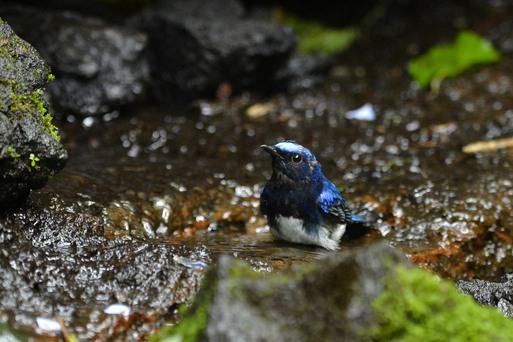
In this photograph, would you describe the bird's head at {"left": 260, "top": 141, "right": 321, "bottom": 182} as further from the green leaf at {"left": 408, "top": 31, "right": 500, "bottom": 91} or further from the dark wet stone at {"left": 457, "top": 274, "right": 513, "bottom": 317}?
the green leaf at {"left": 408, "top": 31, "right": 500, "bottom": 91}

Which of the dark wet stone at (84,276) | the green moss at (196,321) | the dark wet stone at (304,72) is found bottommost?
the dark wet stone at (304,72)

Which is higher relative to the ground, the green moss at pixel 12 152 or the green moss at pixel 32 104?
the green moss at pixel 32 104

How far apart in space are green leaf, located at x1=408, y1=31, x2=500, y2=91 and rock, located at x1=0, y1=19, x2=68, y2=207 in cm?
564

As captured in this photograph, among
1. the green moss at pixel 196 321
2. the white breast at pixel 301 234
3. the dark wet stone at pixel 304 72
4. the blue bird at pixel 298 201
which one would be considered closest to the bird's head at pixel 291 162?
the blue bird at pixel 298 201

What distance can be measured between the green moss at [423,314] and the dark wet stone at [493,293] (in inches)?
54.8

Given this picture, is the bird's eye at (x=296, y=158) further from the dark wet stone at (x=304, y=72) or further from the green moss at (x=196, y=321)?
the dark wet stone at (x=304, y=72)

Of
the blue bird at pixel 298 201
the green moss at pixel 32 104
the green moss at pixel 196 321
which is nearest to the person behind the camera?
the green moss at pixel 196 321

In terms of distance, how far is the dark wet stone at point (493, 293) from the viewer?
187 inches

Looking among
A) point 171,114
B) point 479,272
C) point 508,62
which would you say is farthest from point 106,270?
point 508,62

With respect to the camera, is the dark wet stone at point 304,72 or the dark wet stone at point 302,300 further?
the dark wet stone at point 304,72

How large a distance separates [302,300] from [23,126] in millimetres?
2102

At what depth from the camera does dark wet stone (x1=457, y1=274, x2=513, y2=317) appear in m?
4.74

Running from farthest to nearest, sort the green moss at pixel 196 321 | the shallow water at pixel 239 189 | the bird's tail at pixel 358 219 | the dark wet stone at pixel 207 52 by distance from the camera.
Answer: the dark wet stone at pixel 207 52
the bird's tail at pixel 358 219
the shallow water at pixel 239 189
the green moss at pixel 196 321

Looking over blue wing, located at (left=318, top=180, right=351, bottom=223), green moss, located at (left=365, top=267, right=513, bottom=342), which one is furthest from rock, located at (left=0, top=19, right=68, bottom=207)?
green moss, located at (left=365, top=267, right=513, bottom=342)
